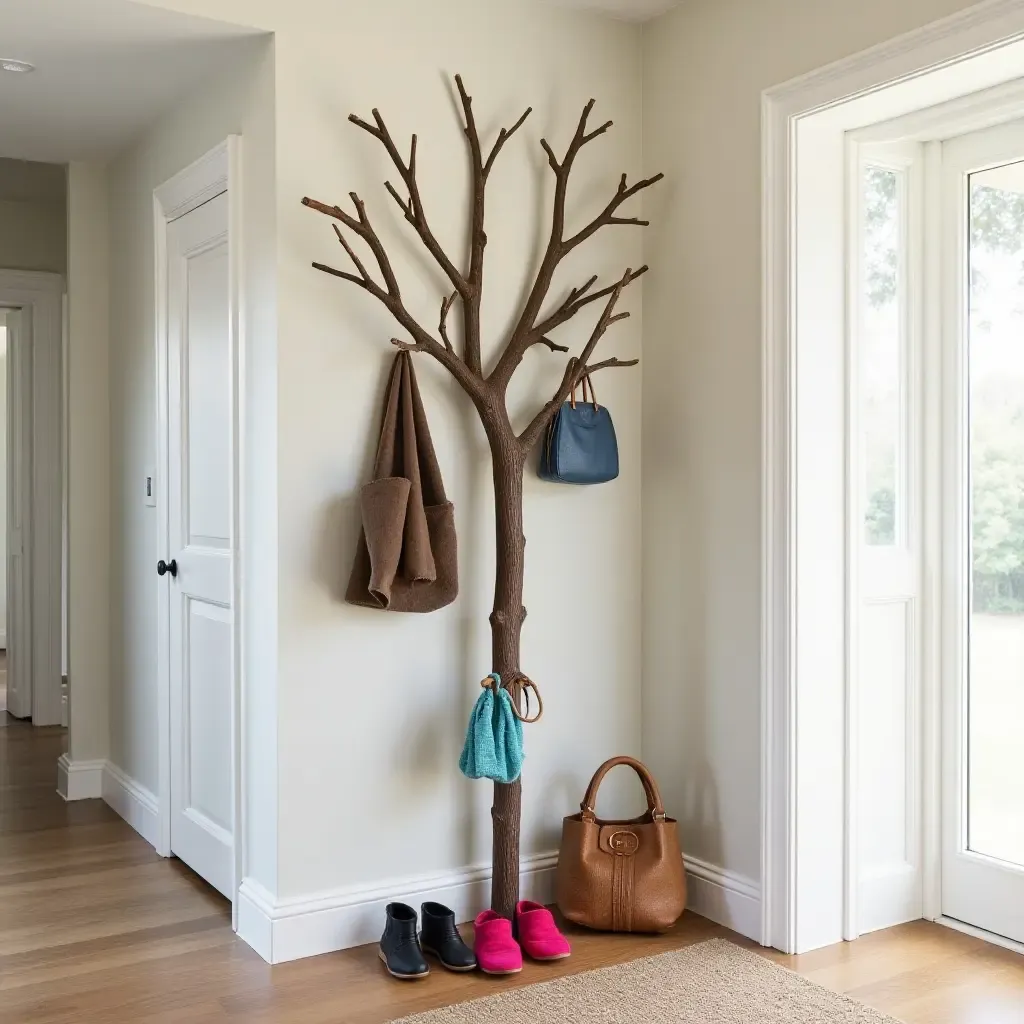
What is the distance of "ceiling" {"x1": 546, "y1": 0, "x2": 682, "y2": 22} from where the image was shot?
310 centimetres

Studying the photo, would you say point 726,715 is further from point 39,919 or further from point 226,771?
point 39,919

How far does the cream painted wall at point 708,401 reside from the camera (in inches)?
113

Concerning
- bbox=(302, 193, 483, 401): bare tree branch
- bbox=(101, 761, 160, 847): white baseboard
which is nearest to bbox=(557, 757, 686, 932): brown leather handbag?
bbox=(302, 193, 483, 401): bare tree branch

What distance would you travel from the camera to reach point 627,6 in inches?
123

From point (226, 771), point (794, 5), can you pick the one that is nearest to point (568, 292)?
point (794, 5)

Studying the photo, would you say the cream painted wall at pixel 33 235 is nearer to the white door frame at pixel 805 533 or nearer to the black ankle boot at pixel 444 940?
the white door frame at pixel 805 533

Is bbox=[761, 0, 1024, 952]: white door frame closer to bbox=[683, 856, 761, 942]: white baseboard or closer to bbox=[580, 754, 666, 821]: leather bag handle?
bbox=[683, 856, 761, 942]: white baseboard

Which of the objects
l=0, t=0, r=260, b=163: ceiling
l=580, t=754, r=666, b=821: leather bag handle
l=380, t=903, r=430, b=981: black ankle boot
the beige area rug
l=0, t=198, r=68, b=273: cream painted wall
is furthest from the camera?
l=0, t=198, r=68, b=273: cream painted wall

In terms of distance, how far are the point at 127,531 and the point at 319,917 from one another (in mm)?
1820

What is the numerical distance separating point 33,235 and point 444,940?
393cm

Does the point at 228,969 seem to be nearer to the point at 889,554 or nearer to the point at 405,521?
the point at 405,521

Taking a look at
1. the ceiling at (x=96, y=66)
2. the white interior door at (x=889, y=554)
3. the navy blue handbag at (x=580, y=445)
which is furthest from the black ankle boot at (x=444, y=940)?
the ceiling at (x=96, y=66)

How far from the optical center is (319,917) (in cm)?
278

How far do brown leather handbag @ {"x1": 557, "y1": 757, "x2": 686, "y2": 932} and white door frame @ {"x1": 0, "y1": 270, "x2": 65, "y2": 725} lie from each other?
3416 millimetres
